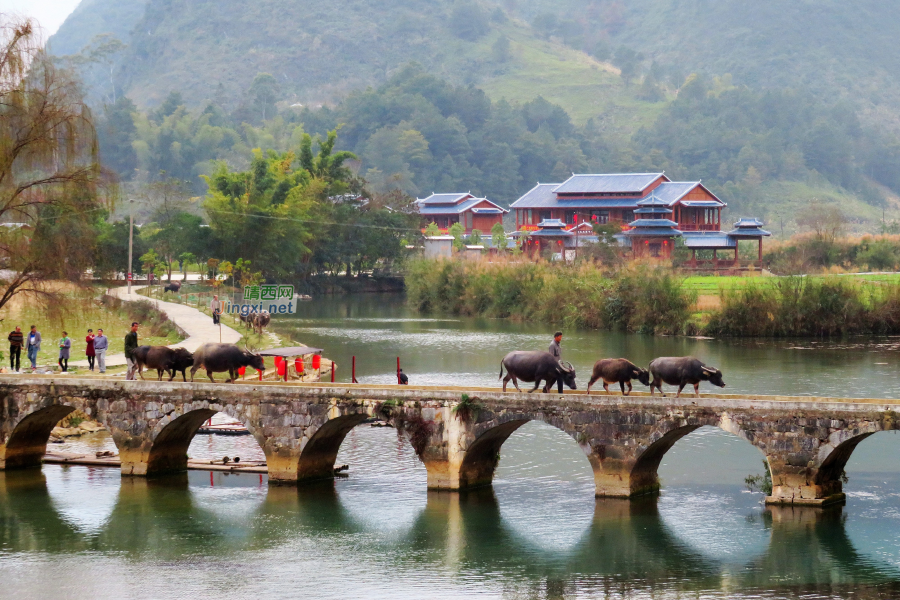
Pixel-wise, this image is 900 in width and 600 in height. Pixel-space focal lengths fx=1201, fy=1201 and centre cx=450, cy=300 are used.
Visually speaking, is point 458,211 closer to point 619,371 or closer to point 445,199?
point 445,199

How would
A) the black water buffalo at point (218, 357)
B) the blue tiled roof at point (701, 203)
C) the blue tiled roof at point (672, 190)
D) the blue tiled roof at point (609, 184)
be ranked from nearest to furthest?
the black water buffalo at point (218, 357) → the blue tiled roof at point (701, 203) → the blue tiled roof at point (672, 190) → the blue tiled roof at point (609, 184)

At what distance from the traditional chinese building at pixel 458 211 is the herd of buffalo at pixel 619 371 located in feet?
376

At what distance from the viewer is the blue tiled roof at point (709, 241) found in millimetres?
109438

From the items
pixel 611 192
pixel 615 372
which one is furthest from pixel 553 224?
pixel 615 372

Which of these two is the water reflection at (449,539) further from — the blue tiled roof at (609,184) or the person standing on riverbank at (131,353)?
the blue tiled roof at (609,184)

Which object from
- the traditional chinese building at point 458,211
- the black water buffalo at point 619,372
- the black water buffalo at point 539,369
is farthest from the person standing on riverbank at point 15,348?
the traditional chinese building at point 458,211

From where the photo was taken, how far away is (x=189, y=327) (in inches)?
2517

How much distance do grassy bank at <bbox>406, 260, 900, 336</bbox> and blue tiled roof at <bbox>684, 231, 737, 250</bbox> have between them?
59.9 feet

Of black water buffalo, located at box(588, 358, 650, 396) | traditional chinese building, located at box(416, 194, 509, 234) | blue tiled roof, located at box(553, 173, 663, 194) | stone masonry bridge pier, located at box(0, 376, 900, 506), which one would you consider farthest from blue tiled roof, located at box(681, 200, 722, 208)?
black water buffalo, located at box(588, 358, 650, 396)

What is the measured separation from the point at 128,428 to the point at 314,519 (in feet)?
21.4

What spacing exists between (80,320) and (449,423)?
1190 inches

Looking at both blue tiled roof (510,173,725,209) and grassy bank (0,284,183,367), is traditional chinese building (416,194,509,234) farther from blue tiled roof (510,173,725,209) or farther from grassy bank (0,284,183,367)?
grassy bank (0,284,183,367)

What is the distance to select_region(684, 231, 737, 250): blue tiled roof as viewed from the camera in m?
109

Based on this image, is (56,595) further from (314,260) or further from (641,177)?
(641,177)
